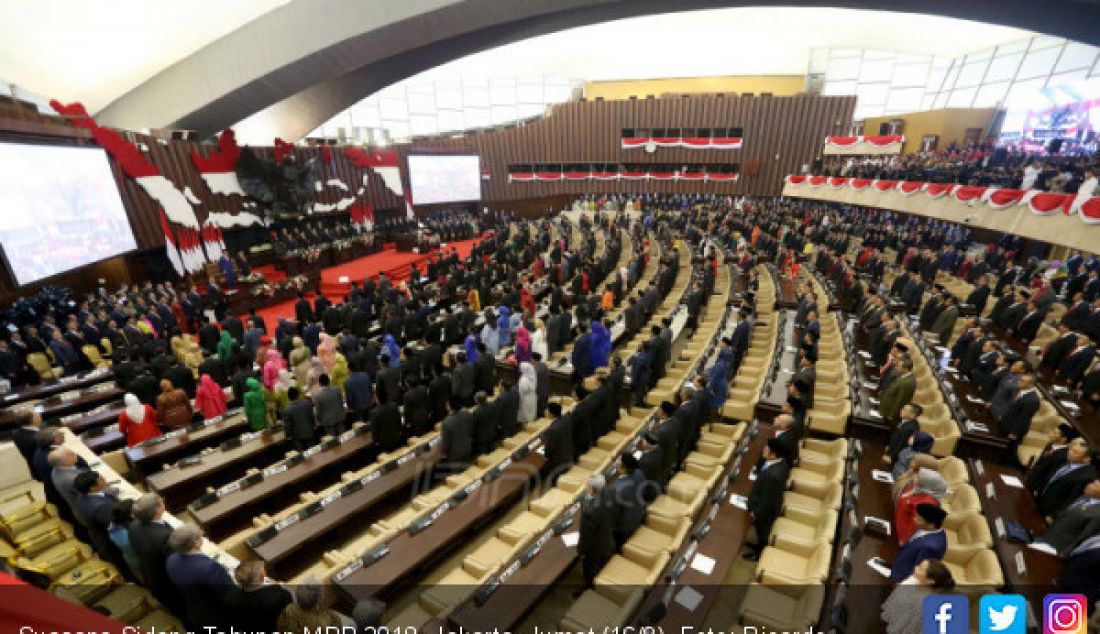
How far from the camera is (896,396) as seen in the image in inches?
233

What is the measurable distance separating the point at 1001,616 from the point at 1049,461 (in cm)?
250

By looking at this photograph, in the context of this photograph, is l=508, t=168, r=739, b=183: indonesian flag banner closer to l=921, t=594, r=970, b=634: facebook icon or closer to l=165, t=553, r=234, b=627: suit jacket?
l=921, t=594, r=970, b=634: facebook icon

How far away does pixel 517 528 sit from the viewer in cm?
456

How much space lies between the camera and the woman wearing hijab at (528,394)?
21.6 ft

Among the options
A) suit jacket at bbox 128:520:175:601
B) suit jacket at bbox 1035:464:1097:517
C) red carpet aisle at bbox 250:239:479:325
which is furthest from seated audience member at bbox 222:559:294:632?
red carpet aisle at bbox 250:239:479:325

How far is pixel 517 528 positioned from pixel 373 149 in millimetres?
21775

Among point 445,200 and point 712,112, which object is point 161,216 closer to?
point 445,200

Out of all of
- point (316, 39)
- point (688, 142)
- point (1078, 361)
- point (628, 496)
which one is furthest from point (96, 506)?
point (688, 142)

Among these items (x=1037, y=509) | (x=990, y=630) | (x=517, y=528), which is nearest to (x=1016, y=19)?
(x=1037, y=509)

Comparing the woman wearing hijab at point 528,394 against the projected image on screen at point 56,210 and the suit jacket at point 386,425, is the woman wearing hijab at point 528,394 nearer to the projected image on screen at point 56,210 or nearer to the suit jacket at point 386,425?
the suit jacket at point 386,425

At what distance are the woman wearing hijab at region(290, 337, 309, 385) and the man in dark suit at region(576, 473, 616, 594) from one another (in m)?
5.43

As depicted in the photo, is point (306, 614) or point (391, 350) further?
point (391, 350)

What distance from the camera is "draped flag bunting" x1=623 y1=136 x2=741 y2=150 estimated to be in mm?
27266

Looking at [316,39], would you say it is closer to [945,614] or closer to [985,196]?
[945,614]
